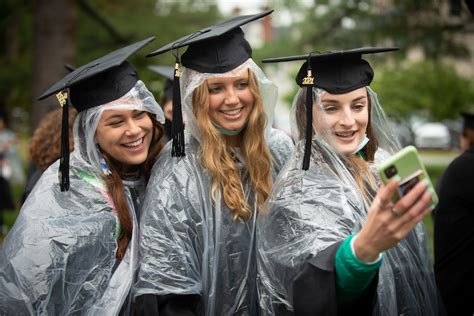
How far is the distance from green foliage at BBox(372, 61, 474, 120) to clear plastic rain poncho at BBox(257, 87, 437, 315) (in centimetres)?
2276

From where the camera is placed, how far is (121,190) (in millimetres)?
3219

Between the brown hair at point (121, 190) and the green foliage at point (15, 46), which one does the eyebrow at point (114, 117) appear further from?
the green foliage at point (15, 46)

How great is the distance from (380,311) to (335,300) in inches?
16.0

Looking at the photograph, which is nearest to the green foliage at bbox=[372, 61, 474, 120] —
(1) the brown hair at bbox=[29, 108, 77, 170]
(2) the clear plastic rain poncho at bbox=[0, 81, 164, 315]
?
(1) the brown hair at bbox=[29, 108, 77, 170]

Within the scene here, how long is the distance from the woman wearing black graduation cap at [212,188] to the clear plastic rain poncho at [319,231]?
0.74 feet

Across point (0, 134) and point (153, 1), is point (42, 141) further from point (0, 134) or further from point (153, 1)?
point (153, 1)

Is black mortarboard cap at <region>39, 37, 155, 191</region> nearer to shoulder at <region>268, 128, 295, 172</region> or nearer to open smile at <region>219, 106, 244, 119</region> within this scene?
open smile at <region>219, 106, 244, 119</region>

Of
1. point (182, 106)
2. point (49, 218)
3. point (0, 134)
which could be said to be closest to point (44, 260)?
point (49, 218)

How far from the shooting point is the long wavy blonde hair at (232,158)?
3.15m

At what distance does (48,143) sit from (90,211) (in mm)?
1456

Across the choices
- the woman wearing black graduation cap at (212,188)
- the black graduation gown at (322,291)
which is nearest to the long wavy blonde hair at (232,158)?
the woman wearing black graduation cap at (212,188)

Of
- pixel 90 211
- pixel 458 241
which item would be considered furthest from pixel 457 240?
pixel 90 211

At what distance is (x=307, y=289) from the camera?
2.45 meters

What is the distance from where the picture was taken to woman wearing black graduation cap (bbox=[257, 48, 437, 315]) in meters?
2.46
